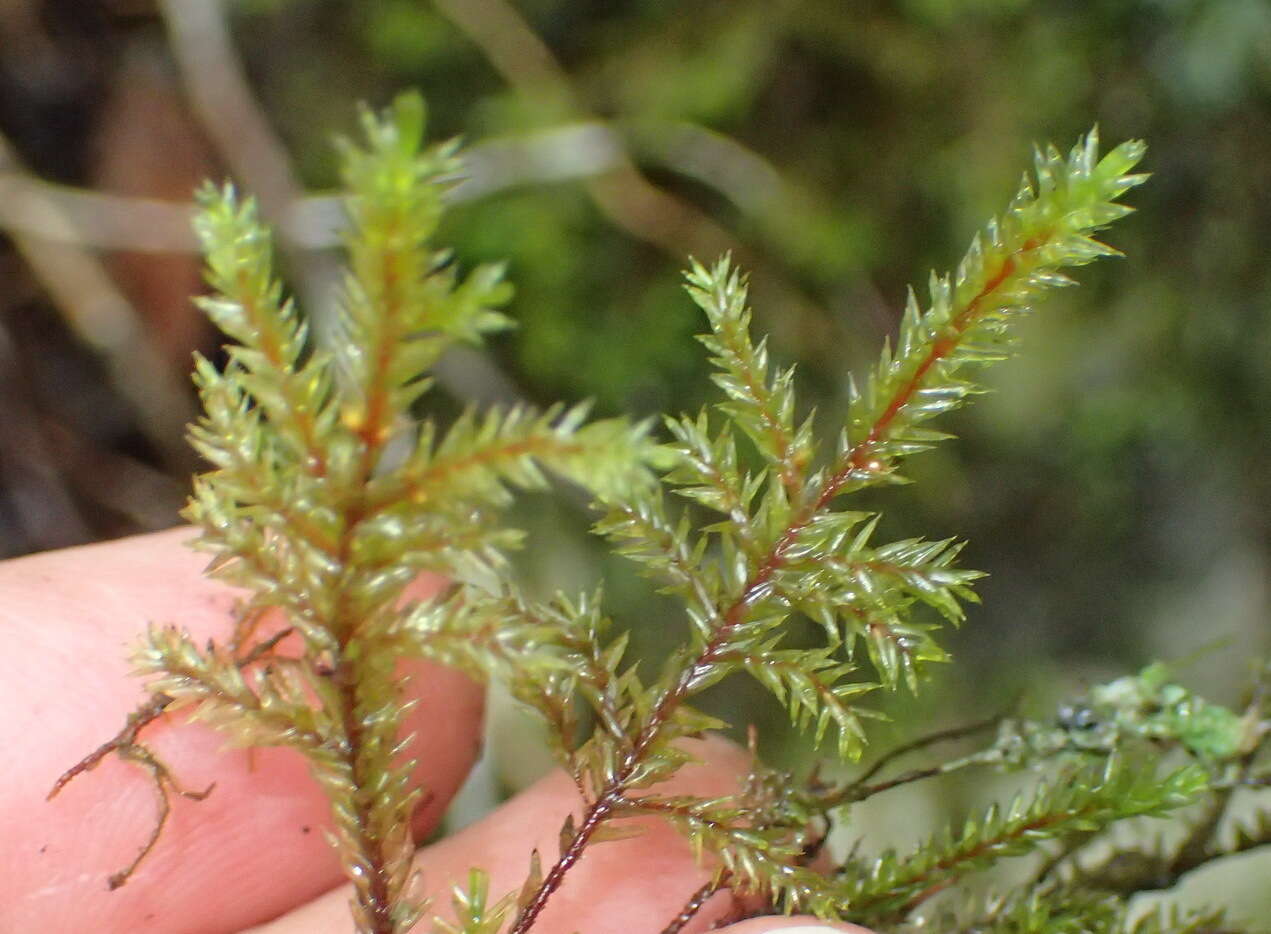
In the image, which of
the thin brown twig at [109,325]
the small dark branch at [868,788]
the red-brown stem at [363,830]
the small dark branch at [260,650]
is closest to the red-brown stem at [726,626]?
the red-brown stem at [363,830]

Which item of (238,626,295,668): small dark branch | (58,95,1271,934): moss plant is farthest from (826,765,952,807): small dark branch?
(238,626,295,668): small dark branch

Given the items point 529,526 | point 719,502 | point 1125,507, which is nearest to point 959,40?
point 1125,507

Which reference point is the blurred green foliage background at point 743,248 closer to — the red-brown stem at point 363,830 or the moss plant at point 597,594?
the moss plant at point 597,594

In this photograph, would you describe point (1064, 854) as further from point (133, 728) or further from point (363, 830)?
point (133, 728)

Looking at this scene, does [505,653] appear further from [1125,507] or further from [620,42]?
[1125,507]

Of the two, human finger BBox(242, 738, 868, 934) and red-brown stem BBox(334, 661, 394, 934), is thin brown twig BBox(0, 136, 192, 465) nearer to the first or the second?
human finger BBox(242, 738, 868, 934)

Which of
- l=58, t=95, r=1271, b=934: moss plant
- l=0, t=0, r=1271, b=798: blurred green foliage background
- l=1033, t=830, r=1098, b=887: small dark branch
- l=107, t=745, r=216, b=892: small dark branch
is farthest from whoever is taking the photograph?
l=0, t=0, r=1271, b=798: blurred green foliage background

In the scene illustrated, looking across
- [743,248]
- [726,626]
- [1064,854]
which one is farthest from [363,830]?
[743,248]
